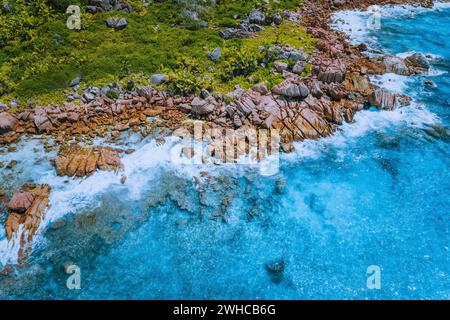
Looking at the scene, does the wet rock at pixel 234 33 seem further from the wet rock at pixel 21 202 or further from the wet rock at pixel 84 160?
the wet rock at pixel 21 202

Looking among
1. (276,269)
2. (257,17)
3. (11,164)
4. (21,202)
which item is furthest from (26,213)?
(257,17)

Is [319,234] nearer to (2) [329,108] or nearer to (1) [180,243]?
(1) [180,243]

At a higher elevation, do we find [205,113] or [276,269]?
[205,113]

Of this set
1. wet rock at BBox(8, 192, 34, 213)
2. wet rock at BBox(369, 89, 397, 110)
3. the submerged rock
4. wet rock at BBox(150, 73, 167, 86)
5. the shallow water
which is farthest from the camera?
wet rock at BBox(150, 73, 167, 86)

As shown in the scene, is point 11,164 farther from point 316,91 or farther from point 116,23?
point 316,91

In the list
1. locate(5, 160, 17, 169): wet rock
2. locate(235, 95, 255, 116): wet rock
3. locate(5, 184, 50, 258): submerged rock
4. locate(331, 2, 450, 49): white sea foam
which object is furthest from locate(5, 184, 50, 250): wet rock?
locate(331, 2, 450, 49): white sea foam

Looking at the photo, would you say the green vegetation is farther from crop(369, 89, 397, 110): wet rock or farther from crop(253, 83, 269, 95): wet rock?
crop(369, 89, 397, 110): wet rock

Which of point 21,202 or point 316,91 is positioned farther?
point 316,91

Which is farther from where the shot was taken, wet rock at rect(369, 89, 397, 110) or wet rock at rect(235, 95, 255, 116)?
wet rock at rect(369, 89, 397, 110)
